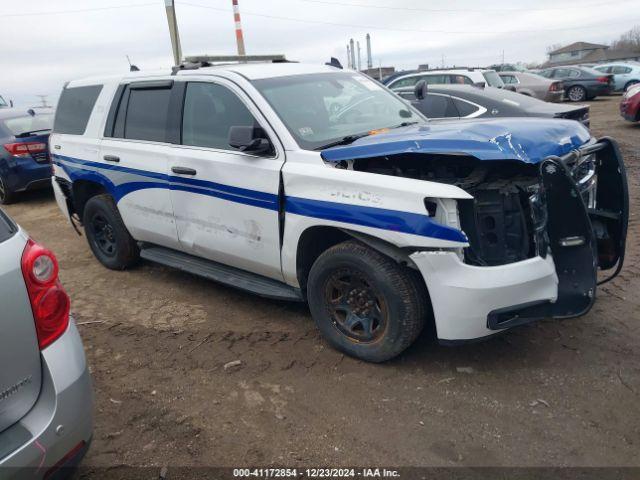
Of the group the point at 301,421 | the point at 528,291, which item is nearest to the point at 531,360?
the point at 528,291

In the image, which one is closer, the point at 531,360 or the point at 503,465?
the point at 503,465

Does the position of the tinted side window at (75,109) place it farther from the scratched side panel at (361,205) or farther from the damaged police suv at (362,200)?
the scratched side panel at (361,205)

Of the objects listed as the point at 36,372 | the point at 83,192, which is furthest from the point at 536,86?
the point at 36,372

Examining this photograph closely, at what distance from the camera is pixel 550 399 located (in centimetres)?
300

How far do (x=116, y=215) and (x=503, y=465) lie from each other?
4.01 metres

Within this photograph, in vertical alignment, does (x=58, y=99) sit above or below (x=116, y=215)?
above

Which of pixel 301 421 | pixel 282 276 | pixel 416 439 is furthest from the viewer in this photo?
pixel 282 276

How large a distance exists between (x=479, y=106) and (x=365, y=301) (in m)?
5.34

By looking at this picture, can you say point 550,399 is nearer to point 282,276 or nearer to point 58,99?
point 282,276

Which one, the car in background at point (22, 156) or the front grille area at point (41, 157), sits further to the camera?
the front grille area at point (41, 157)

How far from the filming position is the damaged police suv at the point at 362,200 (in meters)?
2.93

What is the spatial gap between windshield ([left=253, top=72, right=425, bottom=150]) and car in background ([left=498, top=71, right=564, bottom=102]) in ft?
39.8

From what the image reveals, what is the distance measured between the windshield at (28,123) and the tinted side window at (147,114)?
17.3 ft

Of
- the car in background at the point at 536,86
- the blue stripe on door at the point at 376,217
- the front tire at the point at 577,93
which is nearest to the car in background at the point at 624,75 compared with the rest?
the front tire at the point at 577,93
